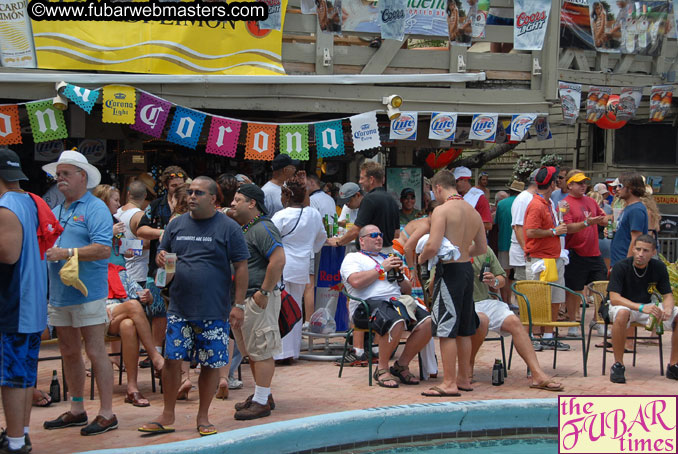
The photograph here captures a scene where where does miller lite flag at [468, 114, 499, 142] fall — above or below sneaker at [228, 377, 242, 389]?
above

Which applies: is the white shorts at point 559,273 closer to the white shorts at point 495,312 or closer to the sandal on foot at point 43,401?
the white shorts at point 495,312

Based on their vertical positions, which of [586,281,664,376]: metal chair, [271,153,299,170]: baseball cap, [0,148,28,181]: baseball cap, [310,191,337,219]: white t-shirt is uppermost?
[271,153,299,170]: baseball cap

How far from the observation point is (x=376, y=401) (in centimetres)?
666

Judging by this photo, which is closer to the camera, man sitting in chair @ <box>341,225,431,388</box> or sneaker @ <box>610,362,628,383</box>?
man sitting in chair @ <box>341,225,431,388</box>

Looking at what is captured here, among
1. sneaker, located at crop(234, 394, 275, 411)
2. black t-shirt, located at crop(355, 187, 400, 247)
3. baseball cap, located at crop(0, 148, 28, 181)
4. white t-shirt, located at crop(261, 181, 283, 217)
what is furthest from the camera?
white t-shirt, located at crop(261, 181, 283, 217)

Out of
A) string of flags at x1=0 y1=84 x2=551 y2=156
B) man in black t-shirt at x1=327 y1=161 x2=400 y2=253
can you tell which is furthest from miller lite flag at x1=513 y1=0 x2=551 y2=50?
man in black t-shirt at x1=327 y1=161 x2=400 y2=253

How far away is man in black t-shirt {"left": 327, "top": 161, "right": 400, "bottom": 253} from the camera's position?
8406 mm

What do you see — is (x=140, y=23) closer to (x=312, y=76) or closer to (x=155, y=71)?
(x=155, y=71)

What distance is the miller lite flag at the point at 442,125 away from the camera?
11.5 m

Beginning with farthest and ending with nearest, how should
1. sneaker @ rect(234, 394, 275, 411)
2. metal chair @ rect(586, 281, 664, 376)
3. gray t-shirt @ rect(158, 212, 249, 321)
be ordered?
1. metal chair @ rect(586, 281, 664, 376)
2. sneaker @ rect(234, 394, 275, 411)
3. gray t-shirt @ rect(158, 212, 249, 321)

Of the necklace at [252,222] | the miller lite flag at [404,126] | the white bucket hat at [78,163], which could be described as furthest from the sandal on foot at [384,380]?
the miller lite flag at [404,126]

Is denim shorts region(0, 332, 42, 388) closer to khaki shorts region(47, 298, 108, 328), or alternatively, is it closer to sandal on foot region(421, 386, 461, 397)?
khaki shorts region(47, 298, 108, 328)

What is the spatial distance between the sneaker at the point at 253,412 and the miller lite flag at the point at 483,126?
22.3 ft

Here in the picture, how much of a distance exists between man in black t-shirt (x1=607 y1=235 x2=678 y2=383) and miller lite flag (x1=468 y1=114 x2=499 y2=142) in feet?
14.2
